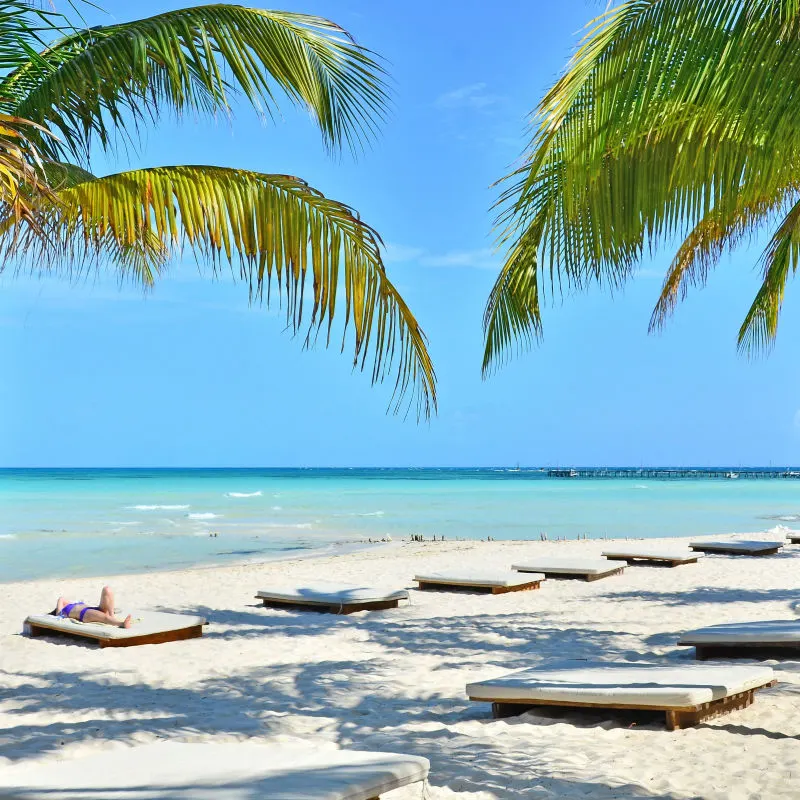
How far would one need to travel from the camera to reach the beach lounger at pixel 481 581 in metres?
9.94

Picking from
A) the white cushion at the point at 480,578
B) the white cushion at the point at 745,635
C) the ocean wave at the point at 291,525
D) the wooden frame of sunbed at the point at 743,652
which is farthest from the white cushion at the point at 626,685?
the ocean wave at the point at 291,525

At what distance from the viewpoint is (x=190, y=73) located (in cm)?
454

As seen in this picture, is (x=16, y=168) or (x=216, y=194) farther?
(x=216, y=194)

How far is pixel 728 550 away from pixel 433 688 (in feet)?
31.1

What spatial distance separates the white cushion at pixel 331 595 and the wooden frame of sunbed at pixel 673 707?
3926mm

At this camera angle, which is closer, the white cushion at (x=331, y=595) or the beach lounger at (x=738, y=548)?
the white cushion at (x=331, y=595)

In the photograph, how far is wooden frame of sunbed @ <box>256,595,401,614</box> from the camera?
8789 mm

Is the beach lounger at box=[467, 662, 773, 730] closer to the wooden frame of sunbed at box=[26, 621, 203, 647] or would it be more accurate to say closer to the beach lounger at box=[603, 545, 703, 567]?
the wooden frame of sunbed at box=[26, 621, 203, 647]

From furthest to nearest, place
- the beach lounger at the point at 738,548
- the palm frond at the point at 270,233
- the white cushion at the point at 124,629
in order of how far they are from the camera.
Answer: the beach lounger at the point at 738,548, the white cushion at the point at 124,629, the palm frond at the point at 270,233

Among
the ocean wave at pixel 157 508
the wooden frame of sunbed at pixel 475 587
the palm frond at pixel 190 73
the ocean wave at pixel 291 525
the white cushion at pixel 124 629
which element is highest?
the palm frond at pixel 190 73

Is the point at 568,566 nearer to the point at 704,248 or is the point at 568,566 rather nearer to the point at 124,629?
the point at 704,248

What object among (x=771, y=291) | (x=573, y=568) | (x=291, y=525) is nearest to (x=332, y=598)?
(x=573, y=568)

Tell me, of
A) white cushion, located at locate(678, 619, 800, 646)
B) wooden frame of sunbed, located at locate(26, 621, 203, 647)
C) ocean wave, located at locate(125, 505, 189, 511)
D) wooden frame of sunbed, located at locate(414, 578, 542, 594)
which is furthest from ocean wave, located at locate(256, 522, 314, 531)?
white cushion, located at locate(678, 619, 800, 646)

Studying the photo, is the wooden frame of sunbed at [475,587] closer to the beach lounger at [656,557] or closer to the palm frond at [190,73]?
the beach lounger at [656,557]
